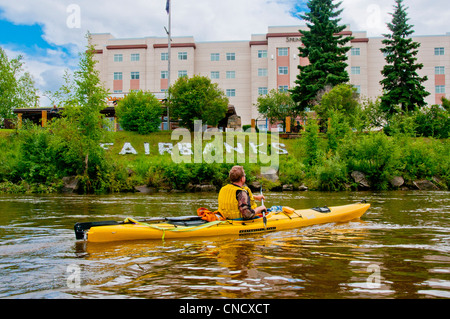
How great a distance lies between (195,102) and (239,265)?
26843mm

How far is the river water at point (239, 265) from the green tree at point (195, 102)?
23.5 m

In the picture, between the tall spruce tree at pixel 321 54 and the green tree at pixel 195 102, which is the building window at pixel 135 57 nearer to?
the green tree at pixel 195 102

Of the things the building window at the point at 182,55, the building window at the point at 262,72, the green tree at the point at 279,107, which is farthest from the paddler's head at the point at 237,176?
the building window at the point at 182,55

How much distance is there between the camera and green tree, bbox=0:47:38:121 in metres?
40.7

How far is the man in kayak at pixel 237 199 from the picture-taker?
7305 millimetres

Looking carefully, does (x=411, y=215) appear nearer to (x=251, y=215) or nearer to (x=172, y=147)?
(x=251, y=215)

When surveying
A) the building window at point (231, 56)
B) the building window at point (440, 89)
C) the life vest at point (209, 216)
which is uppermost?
the building window at point (231, 56)

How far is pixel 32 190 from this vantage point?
21.5 m

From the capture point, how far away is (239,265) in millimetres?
5105

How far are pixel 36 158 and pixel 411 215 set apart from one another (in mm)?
21109
